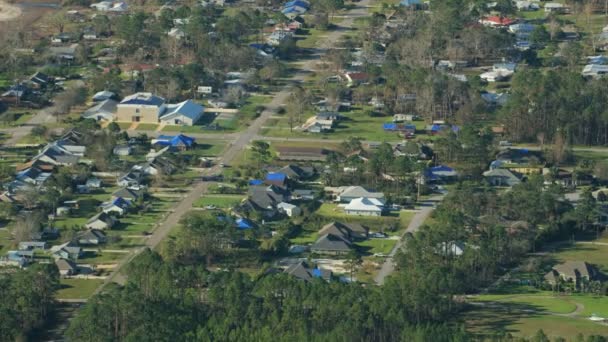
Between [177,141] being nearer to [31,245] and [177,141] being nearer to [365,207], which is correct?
[365,207]

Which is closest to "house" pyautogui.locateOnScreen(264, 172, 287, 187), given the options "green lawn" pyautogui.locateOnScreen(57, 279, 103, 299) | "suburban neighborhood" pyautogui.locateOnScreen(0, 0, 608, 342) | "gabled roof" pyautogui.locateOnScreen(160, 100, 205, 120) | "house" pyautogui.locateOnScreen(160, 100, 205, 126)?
"suburban neighborhood" pyautogui.locateOnScreen(0, 0, 608, 342)

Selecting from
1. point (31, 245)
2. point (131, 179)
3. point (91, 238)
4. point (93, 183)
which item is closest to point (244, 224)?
point (91, 238)

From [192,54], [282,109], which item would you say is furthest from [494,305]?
[192,54]

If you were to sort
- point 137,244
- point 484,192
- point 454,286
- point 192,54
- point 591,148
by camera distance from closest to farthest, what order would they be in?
point 454,286, point 137,244, point 484,192, point 591,148, point 192,54

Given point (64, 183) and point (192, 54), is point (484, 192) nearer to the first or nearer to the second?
point (64, 183)

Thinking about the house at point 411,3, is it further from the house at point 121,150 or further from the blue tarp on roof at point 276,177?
the blue tarp on roof at point 276,177

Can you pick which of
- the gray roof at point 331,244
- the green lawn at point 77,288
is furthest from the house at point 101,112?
the green lawn at point 77,288
